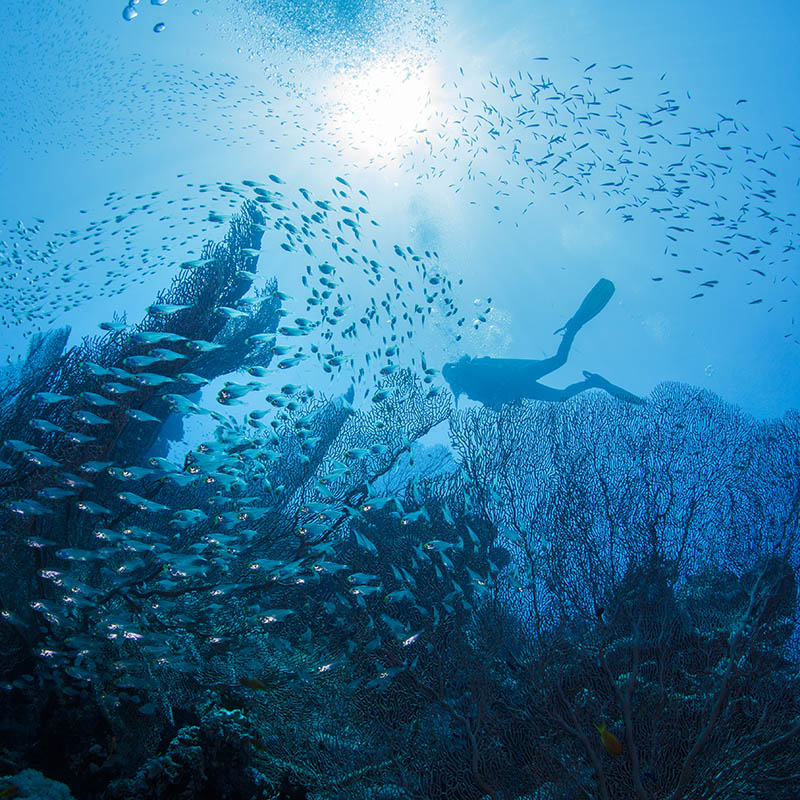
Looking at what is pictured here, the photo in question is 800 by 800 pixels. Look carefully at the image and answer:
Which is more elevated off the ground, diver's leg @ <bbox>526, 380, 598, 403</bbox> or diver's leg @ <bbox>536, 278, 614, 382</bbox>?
diver's leg @ <bbox>536, 278, 614, 382</bbox>

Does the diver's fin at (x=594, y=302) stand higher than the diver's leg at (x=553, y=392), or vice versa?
the diver's fin at (x=594, y=302)

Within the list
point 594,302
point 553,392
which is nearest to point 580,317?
point 594,302

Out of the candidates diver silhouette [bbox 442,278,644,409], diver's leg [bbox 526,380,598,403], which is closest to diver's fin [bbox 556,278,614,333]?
diver silhouette [bbox 442,278,644,409]

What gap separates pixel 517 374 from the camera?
15.9 m

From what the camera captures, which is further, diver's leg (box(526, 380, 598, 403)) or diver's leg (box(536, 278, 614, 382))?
diver's leg (box(526, 380, 598, 403))

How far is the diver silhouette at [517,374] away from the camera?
51.2ft

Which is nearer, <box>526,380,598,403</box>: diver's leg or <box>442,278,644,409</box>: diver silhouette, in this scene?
<box>442,278,644,409</box>: diver silhouette

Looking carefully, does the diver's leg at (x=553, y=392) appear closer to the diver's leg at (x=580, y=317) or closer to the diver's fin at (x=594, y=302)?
the diver's leg at (x=580, y=317)

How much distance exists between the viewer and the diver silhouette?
15.6m

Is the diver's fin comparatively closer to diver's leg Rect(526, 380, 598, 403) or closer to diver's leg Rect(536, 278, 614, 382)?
diver's leg Rect(536, 278, 614, 382)

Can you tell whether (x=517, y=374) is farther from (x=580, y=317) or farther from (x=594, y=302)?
(x=594, y=302)

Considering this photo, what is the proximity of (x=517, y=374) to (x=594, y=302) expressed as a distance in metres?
3.46

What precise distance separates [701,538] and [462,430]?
3.97 meters

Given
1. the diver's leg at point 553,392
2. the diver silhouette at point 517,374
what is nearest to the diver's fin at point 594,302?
the diver silhouette at point 517,374
